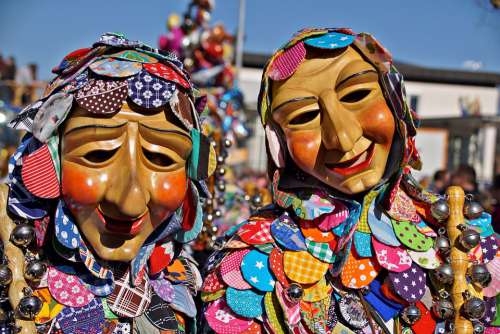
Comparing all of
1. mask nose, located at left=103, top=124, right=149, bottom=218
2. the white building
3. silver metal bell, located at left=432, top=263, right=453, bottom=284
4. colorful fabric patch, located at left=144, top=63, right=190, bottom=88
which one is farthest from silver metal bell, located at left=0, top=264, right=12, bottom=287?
the white building

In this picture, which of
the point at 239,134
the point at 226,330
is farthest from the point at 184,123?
the point at 239,134

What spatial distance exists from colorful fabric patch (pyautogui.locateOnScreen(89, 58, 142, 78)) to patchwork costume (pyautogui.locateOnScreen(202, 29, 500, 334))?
48 cm

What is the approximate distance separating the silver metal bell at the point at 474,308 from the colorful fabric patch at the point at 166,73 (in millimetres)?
1166

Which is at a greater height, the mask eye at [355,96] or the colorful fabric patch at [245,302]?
the mask eye at [355,96]

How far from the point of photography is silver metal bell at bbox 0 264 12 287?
1.66 meters

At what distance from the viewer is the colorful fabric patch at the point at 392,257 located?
186 centimetres

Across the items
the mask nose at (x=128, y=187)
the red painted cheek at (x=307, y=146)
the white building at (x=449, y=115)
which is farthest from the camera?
the white building at (x=449, y=115)

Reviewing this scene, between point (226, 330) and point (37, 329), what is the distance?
580 millimetres

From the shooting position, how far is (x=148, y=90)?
5.46 ft

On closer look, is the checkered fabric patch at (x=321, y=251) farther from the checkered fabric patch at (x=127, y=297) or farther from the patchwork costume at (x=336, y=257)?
the checkered fabric patch at (x=127, y=297)

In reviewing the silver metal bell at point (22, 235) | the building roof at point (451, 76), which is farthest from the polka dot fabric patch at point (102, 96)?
the building roof at point (451, 76)

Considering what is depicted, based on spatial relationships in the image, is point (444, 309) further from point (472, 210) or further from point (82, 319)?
point (82, 319)

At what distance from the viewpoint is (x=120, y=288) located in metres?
1.80

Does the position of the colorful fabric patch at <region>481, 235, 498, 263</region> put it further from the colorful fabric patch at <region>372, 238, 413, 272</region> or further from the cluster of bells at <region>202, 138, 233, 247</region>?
the cluster of bells at <region>202, 138, 233, 247</region>
